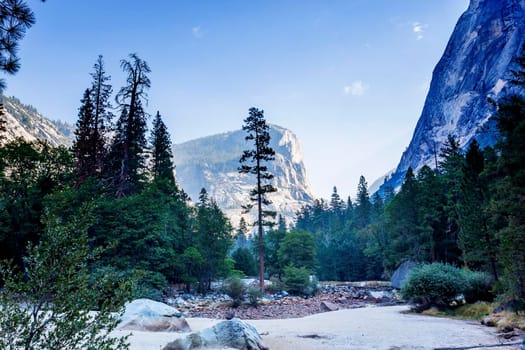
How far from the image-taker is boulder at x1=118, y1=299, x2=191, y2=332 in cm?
904

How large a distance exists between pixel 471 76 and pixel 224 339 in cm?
13284

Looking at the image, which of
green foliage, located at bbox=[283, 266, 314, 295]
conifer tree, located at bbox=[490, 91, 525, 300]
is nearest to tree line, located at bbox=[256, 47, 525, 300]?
conifer tree, located at bbox=[490, 91, 525, 300]

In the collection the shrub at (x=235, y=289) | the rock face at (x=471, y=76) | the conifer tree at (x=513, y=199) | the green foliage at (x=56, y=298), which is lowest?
the shrub at (x=235, y=289)

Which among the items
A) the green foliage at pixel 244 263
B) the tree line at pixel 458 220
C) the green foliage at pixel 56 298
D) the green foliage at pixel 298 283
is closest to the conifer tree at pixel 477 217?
the tree line at pixel 458 220

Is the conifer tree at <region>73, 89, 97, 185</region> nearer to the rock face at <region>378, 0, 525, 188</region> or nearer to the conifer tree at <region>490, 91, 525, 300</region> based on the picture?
the conifer tree at <region>490, 91, 525, 300</region>

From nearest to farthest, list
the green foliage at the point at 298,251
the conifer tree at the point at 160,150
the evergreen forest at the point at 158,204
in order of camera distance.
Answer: the evergreen forest at the point at 158,204, the conifer tree at the point at 160,150, the green foliage at the point at 298,251

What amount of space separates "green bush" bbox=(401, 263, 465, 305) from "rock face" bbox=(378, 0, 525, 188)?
92.7 meters

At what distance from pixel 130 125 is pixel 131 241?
711 centimetres

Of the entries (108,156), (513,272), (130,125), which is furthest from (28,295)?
(108,156)

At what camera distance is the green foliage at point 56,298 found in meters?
2.93

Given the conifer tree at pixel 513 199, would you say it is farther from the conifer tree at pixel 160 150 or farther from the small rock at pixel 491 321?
the conifer tree at pixel 160 150

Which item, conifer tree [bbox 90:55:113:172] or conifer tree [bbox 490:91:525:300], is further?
conifer tree [bbox 90:55:113:172]

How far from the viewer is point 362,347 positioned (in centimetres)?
748

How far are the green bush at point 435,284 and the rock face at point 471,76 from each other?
92702 mm
